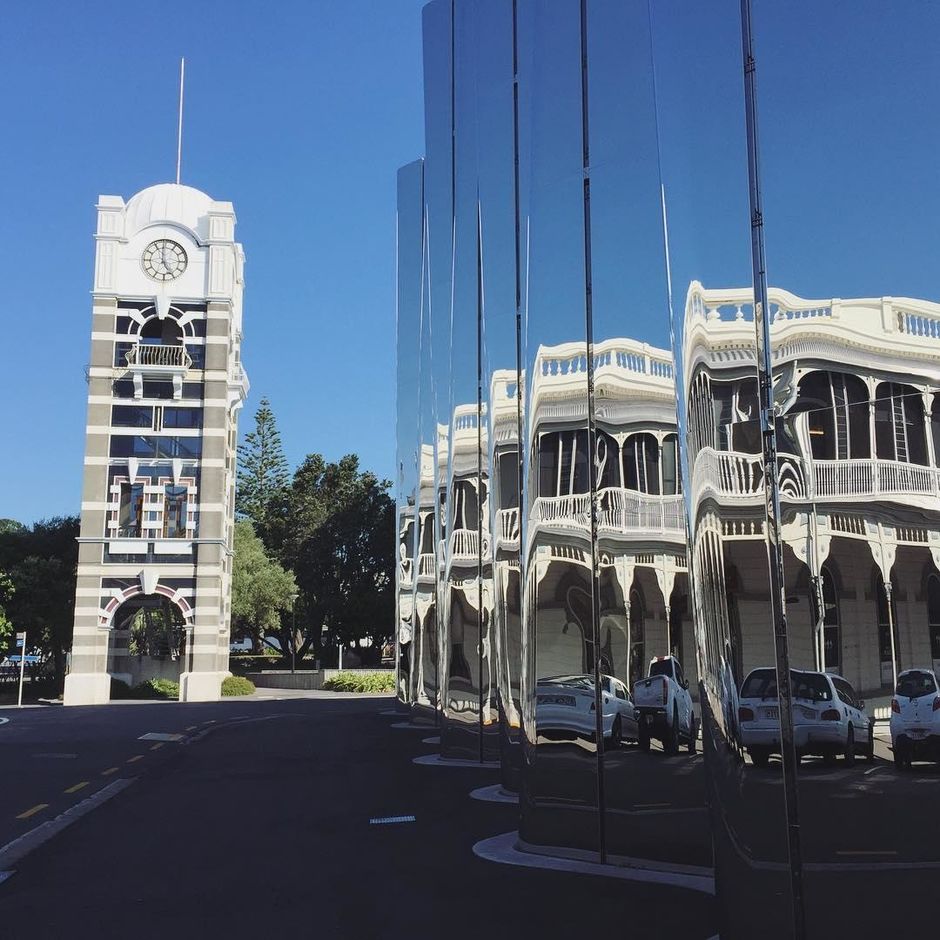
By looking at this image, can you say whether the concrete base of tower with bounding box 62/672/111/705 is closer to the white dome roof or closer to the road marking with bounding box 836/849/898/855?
the white dome roof

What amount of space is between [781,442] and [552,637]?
4378mm

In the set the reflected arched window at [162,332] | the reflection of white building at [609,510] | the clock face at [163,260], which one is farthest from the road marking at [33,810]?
the clock face at [163,260]

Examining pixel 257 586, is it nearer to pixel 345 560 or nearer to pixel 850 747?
pixel 345 560

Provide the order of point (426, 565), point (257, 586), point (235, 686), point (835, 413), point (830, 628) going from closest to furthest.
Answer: point (830, 628)
point (835, 413)
point (426, 565)
point (235, 686)
point (257, 586)

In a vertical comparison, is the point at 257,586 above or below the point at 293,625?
above

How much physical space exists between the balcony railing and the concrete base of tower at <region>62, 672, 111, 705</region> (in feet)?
47.5

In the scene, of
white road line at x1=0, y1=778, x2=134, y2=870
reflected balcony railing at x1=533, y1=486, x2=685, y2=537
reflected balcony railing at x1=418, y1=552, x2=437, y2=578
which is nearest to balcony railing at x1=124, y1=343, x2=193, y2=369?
reflected balcony railing at x1=418, y1=552, x2=437, y2=578

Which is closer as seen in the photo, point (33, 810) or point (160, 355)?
point (33, 810)

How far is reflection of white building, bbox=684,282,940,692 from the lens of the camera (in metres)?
5.87

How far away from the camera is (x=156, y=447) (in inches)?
1991

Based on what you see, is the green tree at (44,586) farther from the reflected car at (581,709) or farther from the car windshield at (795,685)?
the car windshield at (795,685)

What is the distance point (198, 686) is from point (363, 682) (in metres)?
9.51

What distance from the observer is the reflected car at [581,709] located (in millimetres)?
9484

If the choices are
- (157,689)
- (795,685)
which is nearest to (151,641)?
(157,689)
